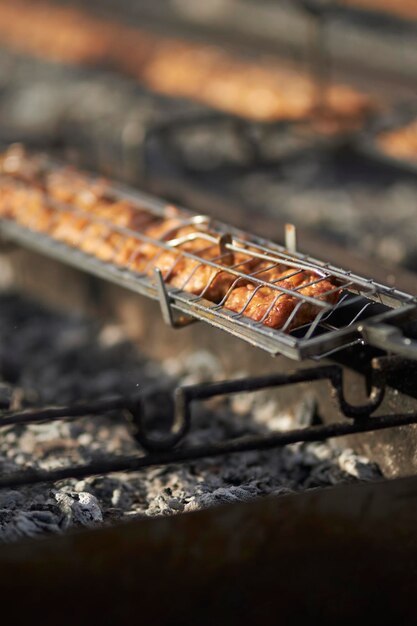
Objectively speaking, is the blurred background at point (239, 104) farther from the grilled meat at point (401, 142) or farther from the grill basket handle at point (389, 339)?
the grill basket handle at point (389, 339)

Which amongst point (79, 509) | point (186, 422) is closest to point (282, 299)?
point (186, 422)

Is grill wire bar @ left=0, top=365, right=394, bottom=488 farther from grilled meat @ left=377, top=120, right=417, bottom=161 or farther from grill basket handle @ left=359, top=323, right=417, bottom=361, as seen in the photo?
grilled meat @ left=377, top=120, right=417, bottom=161

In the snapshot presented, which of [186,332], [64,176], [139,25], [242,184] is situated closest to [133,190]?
[64,176]

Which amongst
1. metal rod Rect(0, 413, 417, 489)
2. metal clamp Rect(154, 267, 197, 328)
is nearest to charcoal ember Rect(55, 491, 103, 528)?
metal rod Rect(0, 413, 417, 489)

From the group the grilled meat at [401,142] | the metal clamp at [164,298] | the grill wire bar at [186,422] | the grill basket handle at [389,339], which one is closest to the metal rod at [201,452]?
the grill wire bar at [186,422]

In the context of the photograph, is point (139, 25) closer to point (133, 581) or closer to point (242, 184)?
point (242, 184)
